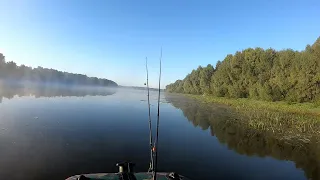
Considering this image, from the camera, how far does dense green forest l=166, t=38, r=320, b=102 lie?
2102 inches

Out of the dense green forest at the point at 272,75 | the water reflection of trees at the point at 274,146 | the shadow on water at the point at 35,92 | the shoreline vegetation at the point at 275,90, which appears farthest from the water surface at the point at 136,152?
the dense green forest at the point at 272,75

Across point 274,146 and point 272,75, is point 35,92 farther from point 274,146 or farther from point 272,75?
point 274,146

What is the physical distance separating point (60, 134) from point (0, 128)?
600 centimetres

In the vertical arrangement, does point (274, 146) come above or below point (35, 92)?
below

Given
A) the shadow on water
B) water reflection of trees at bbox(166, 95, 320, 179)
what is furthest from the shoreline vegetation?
the shadow on water

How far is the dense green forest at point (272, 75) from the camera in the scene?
53.4 m

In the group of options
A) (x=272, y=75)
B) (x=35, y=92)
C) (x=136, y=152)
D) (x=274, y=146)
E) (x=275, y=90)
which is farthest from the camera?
Result: (x=35, y=92)

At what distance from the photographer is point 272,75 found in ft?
216

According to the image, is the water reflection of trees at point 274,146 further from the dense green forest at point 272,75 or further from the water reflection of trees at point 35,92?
the water reflection of trees at point 35,92

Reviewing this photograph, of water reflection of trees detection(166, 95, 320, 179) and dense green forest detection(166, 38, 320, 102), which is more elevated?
dense green forest detection(166, 38, 320, 102)

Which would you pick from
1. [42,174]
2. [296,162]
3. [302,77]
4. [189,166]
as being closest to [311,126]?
[296,162]

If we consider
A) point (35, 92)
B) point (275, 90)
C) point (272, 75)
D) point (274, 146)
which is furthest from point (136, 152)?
point (35, 92)

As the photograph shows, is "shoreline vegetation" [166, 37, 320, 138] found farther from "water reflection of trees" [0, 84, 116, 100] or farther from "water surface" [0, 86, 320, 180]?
"water reflection of trees" [0, 84, 116, 100]

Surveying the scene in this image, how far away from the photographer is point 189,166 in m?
15.9
